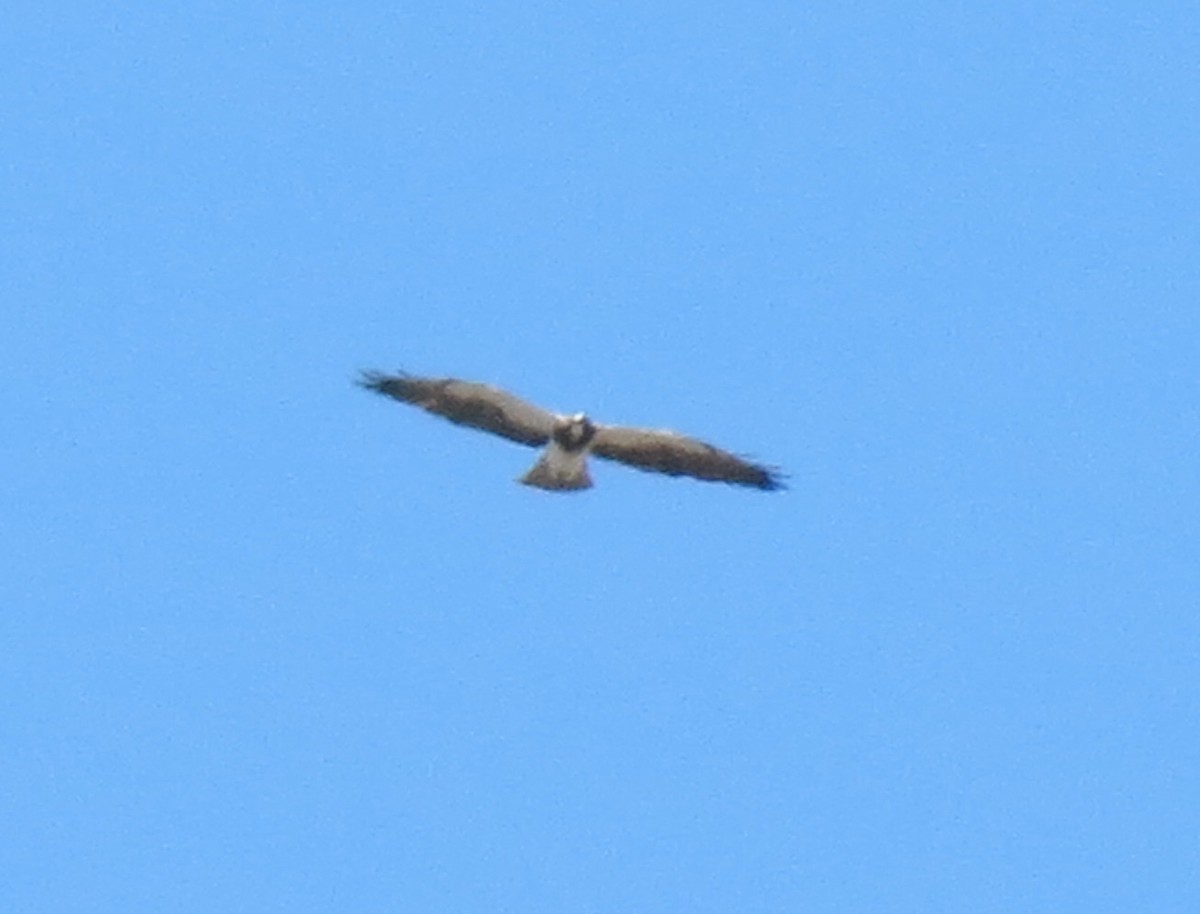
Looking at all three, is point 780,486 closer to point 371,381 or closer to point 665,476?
point 665,476

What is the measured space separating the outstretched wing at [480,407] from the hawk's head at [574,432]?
0.52 ft

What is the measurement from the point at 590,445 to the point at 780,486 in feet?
5.45

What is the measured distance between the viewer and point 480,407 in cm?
1906

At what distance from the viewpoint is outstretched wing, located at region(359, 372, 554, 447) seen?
19.0 metres

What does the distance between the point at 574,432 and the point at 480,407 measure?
30.7 inches

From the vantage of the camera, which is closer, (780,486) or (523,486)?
(523,486)

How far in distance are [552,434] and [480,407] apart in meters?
0.58

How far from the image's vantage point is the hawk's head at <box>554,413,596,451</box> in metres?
18.7

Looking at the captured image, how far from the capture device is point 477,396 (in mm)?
19000

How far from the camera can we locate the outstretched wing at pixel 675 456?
19.1 meters

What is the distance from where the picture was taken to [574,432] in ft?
61.4

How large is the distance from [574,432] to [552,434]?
0.72ft

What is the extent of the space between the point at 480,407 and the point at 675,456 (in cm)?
147

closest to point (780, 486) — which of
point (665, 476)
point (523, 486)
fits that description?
point (665, 476)
